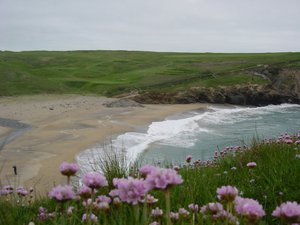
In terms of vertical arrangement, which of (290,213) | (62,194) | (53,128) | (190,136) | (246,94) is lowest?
(246,94)

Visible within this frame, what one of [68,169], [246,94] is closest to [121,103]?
[246,94]

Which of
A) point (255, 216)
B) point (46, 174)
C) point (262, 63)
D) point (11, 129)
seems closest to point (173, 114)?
point (11, 129)

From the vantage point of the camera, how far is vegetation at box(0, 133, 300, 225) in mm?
2217

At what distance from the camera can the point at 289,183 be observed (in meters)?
4.97

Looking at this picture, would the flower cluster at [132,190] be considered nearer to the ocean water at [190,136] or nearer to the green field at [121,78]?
the ocean water at [190,136]

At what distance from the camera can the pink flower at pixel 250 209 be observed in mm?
1913

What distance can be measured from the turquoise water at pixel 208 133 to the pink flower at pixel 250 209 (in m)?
11.2

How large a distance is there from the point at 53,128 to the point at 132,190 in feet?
79.9

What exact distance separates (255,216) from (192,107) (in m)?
41.5

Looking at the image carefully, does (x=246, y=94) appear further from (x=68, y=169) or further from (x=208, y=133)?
(x=68, y=169)

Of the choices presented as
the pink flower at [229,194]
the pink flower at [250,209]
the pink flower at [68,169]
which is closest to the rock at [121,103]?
the pink flower at [68,169]

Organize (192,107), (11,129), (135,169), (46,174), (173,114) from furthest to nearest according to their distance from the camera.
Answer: (192,107), (173,114), (11,129), (46,174), (135,169)

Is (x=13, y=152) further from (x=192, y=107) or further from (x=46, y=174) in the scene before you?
(x=192, y=107)

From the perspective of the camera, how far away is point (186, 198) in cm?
419
